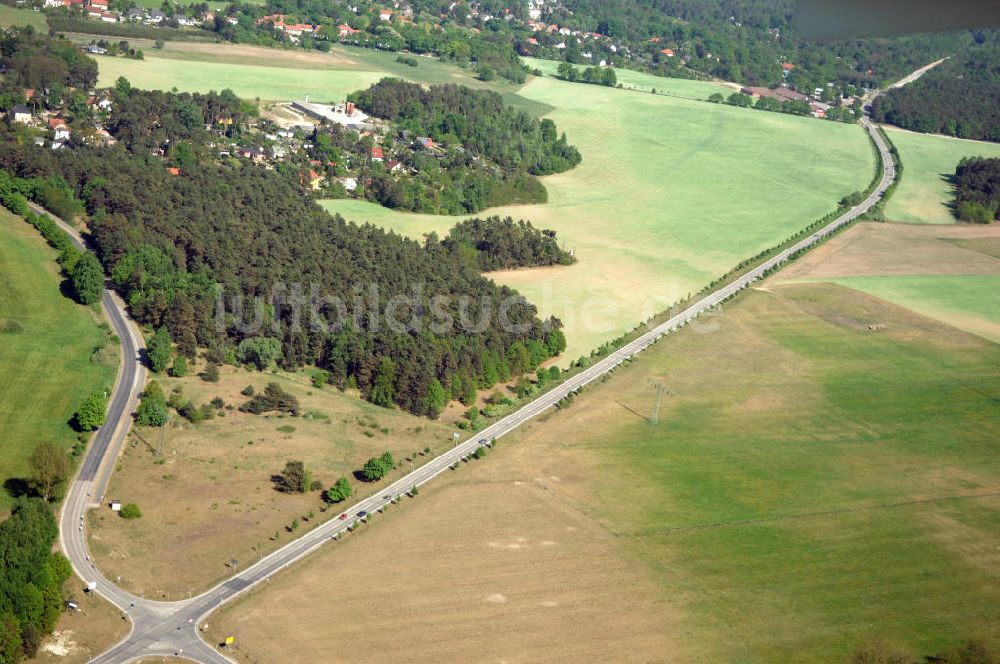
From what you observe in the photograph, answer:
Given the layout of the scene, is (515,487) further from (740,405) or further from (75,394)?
(75,394)

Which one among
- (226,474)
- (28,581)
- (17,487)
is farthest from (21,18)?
(28,581)

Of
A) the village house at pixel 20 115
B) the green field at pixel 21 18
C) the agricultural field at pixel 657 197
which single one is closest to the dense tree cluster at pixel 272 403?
the agricultural field at pixel 657 197

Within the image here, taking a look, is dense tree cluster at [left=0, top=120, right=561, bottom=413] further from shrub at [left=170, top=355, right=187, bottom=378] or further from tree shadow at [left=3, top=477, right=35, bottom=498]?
tree shadow at [left=3, top=477, right=35, bottom=498]

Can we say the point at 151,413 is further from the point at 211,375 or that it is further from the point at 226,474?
the point at 211,375

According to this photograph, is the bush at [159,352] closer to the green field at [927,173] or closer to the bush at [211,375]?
the bush at [211,375]

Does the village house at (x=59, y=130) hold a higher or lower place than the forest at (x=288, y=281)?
higher

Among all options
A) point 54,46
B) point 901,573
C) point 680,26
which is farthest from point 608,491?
point 680,26
